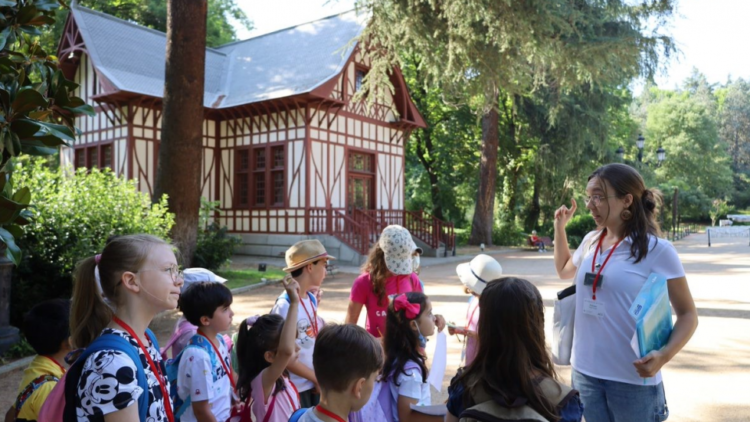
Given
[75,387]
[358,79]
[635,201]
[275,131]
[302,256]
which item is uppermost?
[358,79]

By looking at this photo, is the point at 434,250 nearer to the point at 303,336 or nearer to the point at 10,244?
the point at 303,336

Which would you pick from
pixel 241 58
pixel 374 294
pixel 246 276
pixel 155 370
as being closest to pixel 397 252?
pixel 374 294

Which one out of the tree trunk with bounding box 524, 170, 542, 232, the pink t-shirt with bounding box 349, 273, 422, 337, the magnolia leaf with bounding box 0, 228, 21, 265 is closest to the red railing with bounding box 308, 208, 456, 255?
the tree trunk with bounding box 524, 170, 542, 232

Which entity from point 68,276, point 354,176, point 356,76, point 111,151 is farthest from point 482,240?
point 68,276

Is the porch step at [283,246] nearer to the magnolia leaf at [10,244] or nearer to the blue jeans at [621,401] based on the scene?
the blue jeans at [621,401]

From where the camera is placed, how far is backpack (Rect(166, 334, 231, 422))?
2.83 m

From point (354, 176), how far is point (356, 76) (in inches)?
156

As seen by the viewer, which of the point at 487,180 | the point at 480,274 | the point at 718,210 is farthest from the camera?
the point at 718,210

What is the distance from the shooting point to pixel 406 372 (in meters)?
2.81

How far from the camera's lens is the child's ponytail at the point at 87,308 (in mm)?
2320

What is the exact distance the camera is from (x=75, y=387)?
177cm

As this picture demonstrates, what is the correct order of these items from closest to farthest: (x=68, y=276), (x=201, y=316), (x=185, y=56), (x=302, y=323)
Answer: (x=201, y=316)
(x=302, y=323)
(x=68, y=276)
(x=185, y=56)

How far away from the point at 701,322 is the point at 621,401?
7.29 m

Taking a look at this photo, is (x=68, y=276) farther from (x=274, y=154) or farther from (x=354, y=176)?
(x=354, y=176)
